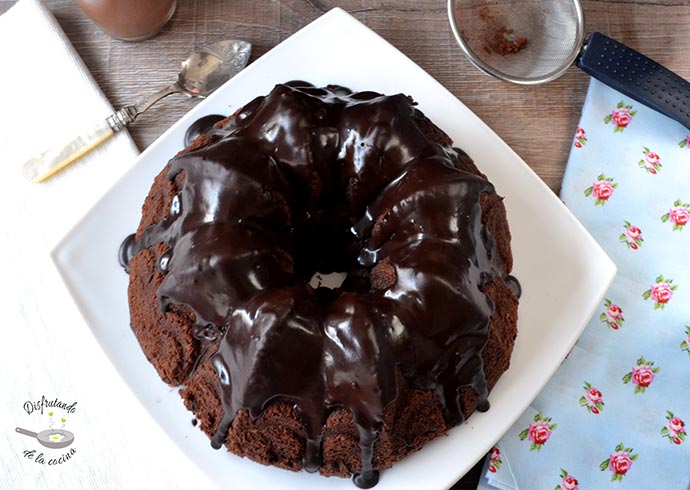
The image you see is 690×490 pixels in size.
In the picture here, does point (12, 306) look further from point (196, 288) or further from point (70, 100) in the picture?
point (196, 288)

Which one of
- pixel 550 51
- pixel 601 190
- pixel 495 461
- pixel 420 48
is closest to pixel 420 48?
pixel 420 48

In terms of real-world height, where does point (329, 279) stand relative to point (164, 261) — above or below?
below

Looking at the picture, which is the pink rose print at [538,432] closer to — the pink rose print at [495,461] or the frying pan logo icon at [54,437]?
the pink rose print at [495,461]

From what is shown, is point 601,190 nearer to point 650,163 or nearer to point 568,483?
point 650,163

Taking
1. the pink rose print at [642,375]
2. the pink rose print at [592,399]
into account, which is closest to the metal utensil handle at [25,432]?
the pink rose print at [592,399]

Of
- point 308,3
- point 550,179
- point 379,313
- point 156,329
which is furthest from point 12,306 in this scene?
point 550,179

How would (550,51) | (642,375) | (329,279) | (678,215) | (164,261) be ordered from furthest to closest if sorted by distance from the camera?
1. (550,51)
2. (678,215)
3. (642,375)
4. (329,279)
5. (164,261)
